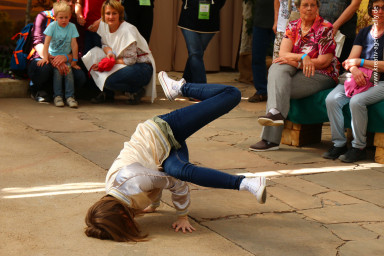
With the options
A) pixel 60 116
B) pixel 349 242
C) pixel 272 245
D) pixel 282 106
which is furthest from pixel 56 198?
pixel 60 116

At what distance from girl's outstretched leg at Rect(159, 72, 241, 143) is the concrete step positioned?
159 inches

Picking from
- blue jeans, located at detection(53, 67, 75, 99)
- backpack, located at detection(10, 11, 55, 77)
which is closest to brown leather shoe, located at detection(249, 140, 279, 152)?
blue jeans, located at detection(53, 67, 75, 99)

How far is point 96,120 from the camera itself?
21.9ft

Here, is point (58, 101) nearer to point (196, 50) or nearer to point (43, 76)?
point (43, 76)

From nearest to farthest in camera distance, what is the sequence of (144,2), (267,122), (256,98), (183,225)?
1. (183,225)
2. (267,122)
3. (144,2)
4. (256,98)

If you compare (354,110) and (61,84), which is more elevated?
(354,110)

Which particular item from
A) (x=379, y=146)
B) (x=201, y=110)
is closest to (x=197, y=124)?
(x=201, y=110)

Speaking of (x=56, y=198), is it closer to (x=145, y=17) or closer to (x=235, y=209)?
(x=235, y=209)

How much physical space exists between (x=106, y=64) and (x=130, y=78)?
11.4 inches

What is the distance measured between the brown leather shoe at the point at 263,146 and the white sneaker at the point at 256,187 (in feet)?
7.04

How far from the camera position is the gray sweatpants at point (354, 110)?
5.39 m

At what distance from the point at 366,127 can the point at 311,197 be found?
Result: 1224 mm

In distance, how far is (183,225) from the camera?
12.4 ft

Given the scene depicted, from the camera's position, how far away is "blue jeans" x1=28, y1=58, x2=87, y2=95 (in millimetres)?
7266
